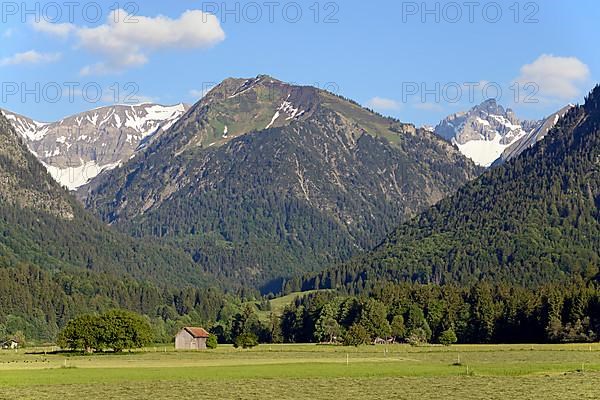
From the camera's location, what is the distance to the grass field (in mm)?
96688

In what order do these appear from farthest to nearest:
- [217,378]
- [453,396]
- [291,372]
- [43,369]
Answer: [43,369], [291,372], [217,378], [453,396]

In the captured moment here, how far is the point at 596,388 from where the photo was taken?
9738cm

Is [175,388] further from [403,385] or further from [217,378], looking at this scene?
[403,385]

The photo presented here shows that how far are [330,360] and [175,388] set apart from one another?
187ft

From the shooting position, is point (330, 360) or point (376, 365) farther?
point (330, 360)

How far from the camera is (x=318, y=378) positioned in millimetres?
117438

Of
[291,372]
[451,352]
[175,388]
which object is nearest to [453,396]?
[175,388]

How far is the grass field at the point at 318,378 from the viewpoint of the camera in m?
96.7

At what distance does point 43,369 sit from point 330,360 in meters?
42.8

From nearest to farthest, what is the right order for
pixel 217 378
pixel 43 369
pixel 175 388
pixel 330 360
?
pixel 175 388
pixel 217 378
pixel 43 369
pixel 330 360

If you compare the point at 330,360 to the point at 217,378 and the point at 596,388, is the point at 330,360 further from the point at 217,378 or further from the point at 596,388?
the point at 596,388

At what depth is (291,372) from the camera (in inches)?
5054

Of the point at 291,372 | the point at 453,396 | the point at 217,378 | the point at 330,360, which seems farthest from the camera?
the point at 330,360

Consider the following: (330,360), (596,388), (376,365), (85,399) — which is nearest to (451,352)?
(330,360)
